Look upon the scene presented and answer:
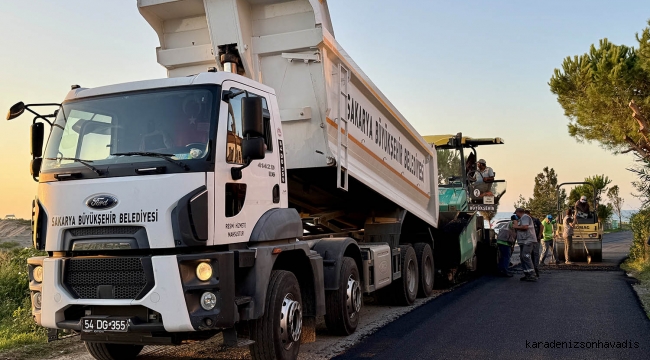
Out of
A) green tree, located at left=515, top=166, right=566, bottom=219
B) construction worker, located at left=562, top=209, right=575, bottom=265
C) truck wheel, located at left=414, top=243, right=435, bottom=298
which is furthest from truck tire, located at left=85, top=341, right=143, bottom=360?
green tree, located at left=515, top=166, right=566, bottom=219

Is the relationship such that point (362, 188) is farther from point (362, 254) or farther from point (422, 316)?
point (422, 316)

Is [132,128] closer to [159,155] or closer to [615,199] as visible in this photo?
[159,155]

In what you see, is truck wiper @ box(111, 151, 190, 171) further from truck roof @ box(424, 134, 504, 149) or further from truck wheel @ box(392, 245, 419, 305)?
truck roof @ box(424, 134, 504, 149)

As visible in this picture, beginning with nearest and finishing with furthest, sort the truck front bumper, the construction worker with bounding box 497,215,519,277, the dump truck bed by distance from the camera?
the truck front bumper → the dump truck bed → the construction worker with bounding box 497,215,519,277

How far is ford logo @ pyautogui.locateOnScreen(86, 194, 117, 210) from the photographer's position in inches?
185

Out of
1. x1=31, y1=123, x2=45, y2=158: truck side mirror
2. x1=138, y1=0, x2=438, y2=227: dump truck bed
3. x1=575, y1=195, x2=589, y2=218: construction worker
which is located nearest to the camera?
x1=31, y1=123, x2=45, y2=158: truck side mirror

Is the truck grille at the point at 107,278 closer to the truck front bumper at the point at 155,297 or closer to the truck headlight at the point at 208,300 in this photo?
the truck front bumper at the point at 155,297

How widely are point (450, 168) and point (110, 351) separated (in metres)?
9.04

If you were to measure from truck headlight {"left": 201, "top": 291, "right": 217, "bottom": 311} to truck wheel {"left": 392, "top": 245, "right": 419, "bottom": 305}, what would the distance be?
5107 millimetres

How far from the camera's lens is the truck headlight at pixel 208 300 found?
464cm

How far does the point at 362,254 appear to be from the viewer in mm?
7875

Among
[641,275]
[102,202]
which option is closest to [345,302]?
[102,202]

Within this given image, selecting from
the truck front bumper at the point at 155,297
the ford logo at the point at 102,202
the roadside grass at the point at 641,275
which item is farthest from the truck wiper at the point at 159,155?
the roadside grass at the point at 641,275

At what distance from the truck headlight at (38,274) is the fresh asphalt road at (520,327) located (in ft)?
9.27
